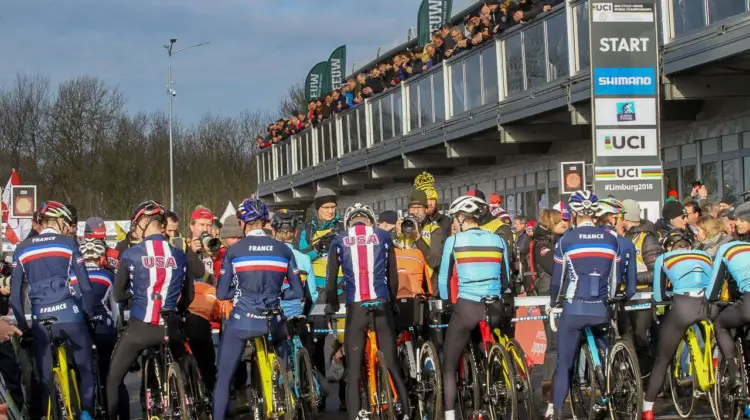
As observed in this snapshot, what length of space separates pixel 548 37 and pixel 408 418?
12153 mm

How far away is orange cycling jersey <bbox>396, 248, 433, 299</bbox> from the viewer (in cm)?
1202

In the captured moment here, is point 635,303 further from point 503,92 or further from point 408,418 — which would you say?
point 503,92

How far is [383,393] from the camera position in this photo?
10.5 metres

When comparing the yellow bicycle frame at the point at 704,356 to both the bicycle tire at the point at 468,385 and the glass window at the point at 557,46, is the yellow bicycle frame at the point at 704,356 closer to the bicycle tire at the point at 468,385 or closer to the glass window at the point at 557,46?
the bicycle tire at the point at 468,385

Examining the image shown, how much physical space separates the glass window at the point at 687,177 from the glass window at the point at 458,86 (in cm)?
536

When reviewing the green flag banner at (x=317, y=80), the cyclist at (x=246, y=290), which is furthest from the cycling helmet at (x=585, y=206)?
the green flag banner at (x=317, y=80)

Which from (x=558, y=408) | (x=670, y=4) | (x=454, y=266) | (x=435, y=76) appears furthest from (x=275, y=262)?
(x=435, y=76)

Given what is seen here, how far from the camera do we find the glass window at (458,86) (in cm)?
2614

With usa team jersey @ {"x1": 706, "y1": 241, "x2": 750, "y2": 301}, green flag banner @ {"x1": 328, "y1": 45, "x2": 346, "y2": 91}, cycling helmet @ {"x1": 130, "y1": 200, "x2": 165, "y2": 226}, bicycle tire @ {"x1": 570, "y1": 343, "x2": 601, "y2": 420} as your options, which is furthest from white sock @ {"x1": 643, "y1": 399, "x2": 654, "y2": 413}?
green flag banner @ {"x1": 328, "y1": 45, "x2": 346, "y2": 91}

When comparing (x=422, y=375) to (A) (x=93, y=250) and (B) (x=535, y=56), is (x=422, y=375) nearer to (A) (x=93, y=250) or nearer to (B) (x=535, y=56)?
(A) (x=93, y=250)

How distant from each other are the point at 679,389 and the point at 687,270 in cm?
180

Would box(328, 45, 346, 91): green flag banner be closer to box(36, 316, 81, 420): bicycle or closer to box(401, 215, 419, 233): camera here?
box(401, 215, 419, 233): camera

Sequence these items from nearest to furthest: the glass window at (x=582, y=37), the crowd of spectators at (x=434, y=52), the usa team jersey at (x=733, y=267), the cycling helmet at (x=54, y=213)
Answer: the usa team jersey at (x=733, y=267) → the cycling helmet at (x=54, y=213) → the glass window at (x=582, y=37) → the crowd of spectators at (x=434, y=52)

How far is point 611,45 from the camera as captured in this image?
54.9ft
